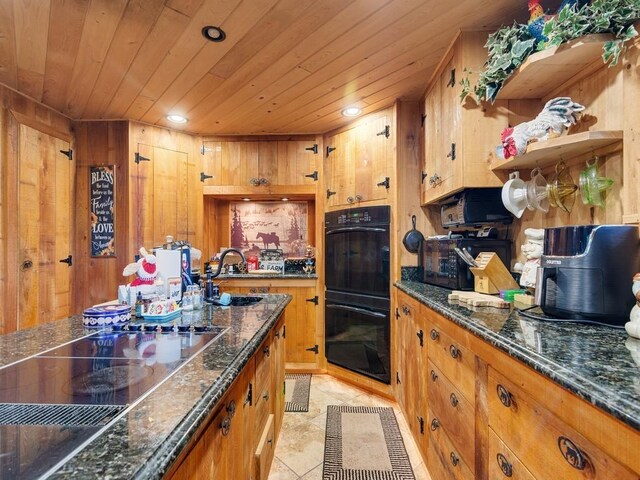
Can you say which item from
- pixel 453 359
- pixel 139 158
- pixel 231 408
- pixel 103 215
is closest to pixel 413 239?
pixel 453 359

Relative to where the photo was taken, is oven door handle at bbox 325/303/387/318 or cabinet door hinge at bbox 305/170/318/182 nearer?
oven door handle at bbox 325/303/387/318

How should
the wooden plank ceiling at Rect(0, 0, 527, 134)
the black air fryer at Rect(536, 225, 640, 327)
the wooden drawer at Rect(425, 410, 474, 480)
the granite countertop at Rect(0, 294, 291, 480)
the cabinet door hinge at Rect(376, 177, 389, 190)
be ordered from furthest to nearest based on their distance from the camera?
the cabinet door hinge at Rect(376, 177, 389, 190) < the wooden plank ceiling at Rect(0, 0, 527, 134) < the wooden drawer at Rect(425, 410, 474, 480) < the black air fryer at Rect(536, 225, 640, 327) < the granite countertop at Rect(0, 294, 291, 480)

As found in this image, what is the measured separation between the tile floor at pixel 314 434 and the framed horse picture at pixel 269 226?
1472mm

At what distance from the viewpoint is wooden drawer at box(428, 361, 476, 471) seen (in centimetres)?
117

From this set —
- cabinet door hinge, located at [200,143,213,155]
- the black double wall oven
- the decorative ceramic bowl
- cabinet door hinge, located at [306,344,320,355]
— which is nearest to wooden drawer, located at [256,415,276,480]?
the decorative ceramic bowl

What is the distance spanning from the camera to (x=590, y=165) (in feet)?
4.15

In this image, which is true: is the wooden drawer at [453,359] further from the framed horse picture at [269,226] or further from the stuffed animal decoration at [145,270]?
the framed horse picture at [269,226]

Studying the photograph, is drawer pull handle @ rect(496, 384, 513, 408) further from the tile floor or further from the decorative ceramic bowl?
the decorative ceramic bowl

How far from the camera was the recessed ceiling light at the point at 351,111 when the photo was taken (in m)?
2.61

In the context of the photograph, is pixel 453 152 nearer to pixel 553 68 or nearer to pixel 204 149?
pixel 553 68

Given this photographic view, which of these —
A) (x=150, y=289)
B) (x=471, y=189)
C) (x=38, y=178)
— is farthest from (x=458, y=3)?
(x=38, y=178)

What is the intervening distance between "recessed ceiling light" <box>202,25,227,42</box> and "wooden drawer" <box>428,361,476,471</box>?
6.50 ft

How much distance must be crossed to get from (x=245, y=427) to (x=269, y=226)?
264 centimetres

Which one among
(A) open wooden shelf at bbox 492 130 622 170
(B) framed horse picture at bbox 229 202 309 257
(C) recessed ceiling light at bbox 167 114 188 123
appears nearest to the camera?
(A) open wooden shelf at bbox 492 130 622 170
